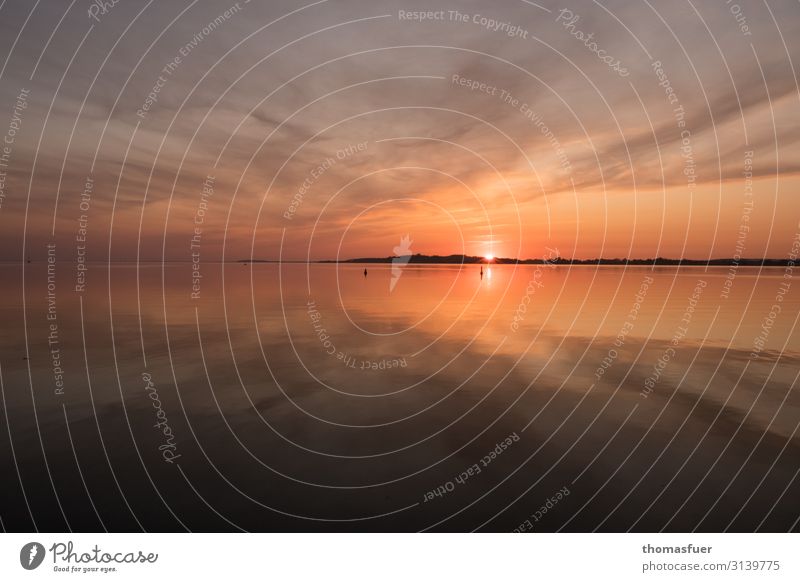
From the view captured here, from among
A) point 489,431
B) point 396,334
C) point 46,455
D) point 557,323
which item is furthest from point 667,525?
point 557,323

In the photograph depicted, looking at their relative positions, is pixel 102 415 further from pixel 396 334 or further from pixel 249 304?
pixel 249 304

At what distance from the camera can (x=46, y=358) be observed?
19984 millimetres

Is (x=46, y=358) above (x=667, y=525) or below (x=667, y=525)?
above

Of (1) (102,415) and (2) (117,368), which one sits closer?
(1) (102,415)

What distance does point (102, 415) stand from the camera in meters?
13.7

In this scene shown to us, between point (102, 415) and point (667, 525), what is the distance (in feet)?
48.4
